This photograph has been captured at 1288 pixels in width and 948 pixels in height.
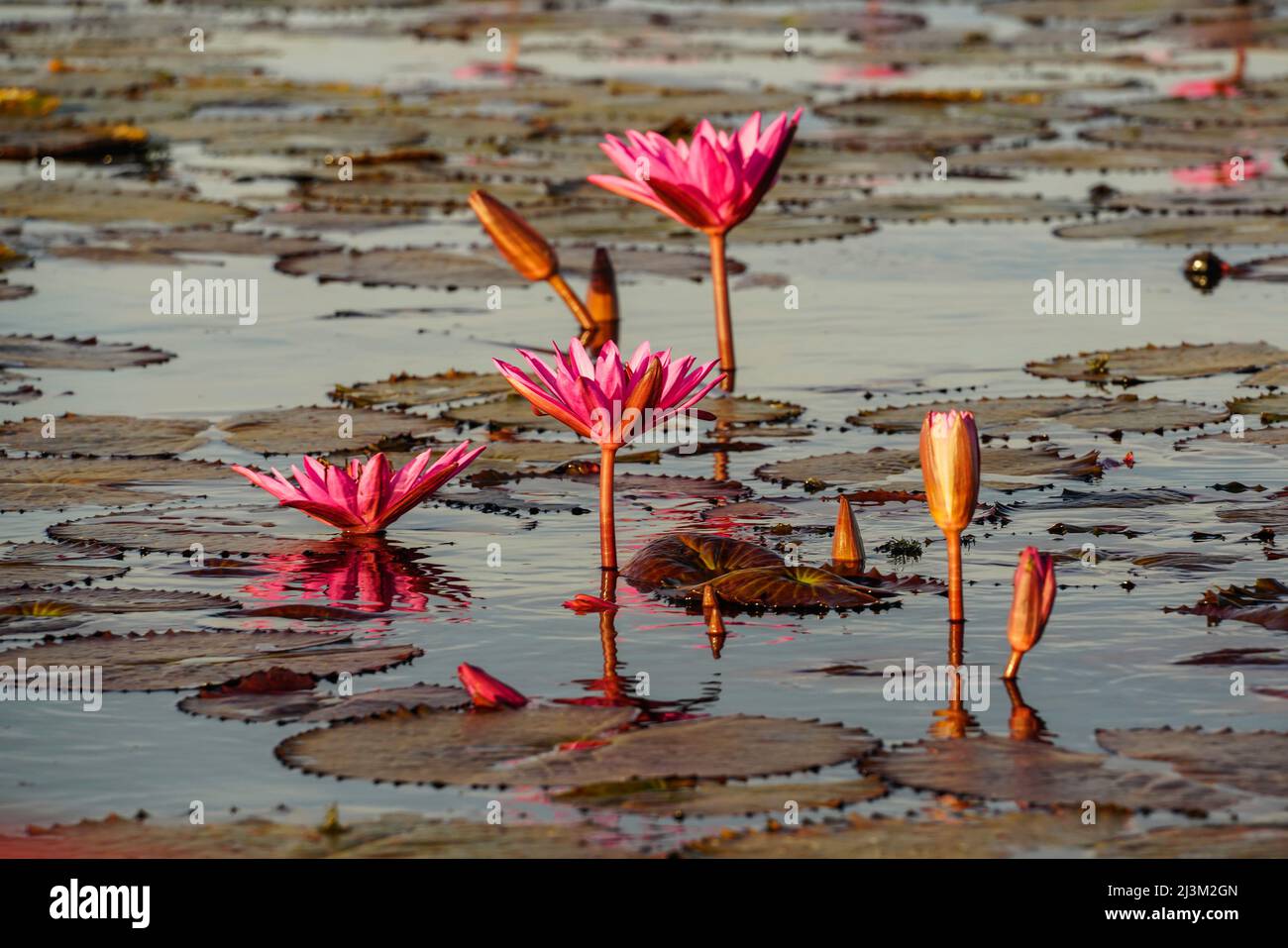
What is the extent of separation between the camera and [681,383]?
5.86 metres

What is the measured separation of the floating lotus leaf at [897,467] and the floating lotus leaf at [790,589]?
1180 mm

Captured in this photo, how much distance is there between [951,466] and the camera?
517cm

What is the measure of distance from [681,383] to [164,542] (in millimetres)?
1609

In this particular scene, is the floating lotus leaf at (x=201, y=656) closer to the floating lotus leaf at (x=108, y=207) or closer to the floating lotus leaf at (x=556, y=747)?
the floating lotus leaf at (x=556, y=747)

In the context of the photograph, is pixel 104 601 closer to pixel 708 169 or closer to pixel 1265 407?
pixel 708 169

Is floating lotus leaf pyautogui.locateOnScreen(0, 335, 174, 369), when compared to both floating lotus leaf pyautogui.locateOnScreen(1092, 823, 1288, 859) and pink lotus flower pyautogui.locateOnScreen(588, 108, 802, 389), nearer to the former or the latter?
pink lotus flower pyautogui.locateOnScreen(588, 108, 802, 389)

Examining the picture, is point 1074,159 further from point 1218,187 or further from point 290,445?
point 290,445

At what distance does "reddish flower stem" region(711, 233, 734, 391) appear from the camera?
8.17 m

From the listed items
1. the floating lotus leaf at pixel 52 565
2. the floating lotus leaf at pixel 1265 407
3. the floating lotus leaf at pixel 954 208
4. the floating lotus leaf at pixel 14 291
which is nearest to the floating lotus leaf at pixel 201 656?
the floating lotus leaf at pixel 52 565

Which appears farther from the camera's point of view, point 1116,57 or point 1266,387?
point 1116,57

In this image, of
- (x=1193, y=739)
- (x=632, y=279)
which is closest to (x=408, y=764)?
(x=1193, y=739)

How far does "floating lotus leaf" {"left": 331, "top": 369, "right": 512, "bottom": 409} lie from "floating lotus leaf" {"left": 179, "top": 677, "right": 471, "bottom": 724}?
3208mm

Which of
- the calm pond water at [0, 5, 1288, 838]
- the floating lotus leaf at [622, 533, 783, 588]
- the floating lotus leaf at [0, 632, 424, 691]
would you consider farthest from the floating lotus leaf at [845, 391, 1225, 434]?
the floating lotus leaf at [0, 632, 424, 691]

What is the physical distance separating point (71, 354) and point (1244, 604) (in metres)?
5.25
